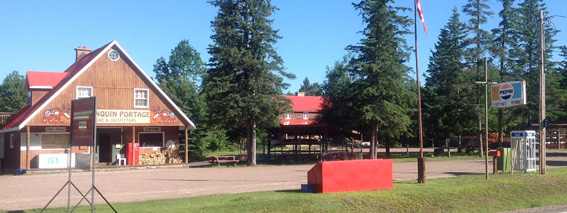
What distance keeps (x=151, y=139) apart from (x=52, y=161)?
674cm

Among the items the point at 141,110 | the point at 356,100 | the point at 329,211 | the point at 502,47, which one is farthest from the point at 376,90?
the point at 329,211

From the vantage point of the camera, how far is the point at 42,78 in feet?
108

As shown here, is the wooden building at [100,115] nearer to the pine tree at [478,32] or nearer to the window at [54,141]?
the window at [54,141]

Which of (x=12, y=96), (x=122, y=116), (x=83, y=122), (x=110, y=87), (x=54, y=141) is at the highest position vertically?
(x=12, y=96)

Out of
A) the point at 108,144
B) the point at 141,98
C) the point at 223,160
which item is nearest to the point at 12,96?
the point at 108,144

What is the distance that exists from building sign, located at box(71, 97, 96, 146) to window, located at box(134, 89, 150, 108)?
2023 centimetres

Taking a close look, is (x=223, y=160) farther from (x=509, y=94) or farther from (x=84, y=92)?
(x=509, y=94)

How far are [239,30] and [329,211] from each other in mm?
21061

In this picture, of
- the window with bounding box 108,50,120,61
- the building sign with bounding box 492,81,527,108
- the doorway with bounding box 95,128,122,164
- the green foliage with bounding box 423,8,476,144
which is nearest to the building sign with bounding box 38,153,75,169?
the doorway with bounding box 95,128,122,164

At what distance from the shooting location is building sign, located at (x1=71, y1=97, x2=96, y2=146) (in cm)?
1167

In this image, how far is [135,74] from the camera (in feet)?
108

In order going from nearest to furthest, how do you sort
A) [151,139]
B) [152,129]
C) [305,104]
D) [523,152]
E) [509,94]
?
1. [509,94]
2. [523,152]
3. [152,129]
4. [151,139]
5. [305,104]

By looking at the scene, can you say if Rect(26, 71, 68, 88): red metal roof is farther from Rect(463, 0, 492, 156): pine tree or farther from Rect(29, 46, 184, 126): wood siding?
Rect(463, 0, 492, 156): pine tree

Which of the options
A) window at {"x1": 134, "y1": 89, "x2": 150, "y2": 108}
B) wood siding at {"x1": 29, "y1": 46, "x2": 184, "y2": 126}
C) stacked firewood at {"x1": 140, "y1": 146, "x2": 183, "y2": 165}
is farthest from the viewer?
stacked firewood at {"x1": 140, "y1": 146, "x2": 183, "y2": 165}
